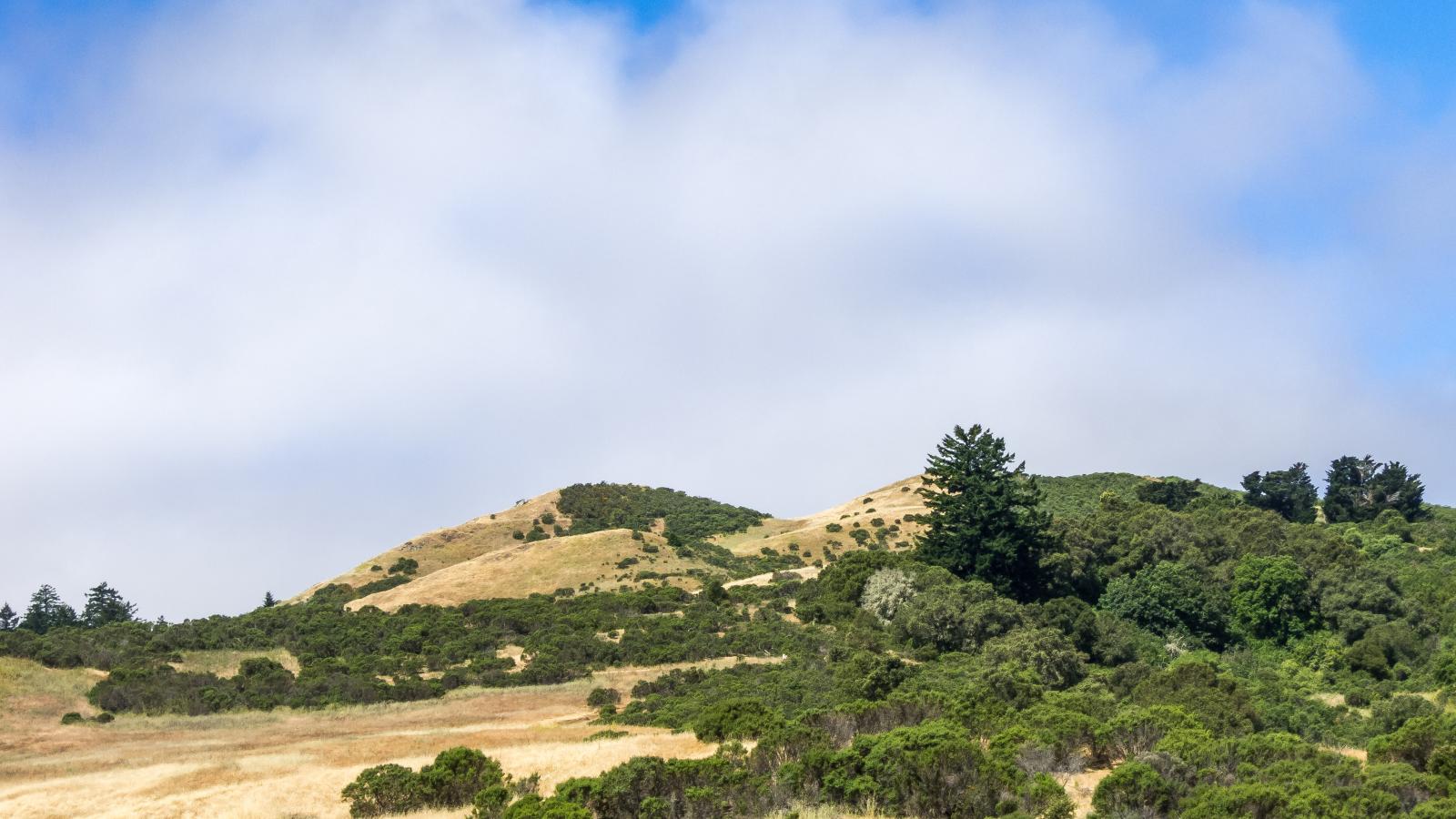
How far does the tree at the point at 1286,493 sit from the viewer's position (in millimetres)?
82812

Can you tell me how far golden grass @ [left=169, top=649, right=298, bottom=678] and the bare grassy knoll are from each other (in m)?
4.46

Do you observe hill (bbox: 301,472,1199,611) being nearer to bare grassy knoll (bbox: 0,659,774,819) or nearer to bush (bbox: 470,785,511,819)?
bare grassy knoll (bbox: 0,659,774,819)

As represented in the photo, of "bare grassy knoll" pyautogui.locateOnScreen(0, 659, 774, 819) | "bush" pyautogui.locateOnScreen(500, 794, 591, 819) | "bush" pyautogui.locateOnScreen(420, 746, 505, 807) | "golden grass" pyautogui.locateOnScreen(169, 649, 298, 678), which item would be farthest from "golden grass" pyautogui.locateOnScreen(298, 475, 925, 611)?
"bush" pyautogui.locateOnScreen(500, 794, 591, 819)

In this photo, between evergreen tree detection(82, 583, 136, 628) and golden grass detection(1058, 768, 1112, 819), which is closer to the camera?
golden grass detection(1058, 768, 1112, 819)

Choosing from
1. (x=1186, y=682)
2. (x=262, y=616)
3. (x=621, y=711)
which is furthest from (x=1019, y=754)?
(x=262, y=616)

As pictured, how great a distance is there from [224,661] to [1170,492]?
234 feet

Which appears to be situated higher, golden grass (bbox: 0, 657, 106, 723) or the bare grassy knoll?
golden grass (bbox: 0, 657, 106, 723)

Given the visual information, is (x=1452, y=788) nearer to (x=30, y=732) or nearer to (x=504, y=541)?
(x=30, y=732)

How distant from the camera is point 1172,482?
88625mm

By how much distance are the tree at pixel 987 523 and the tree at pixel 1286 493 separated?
36.1 m

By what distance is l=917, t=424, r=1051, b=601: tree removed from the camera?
54.1 metres

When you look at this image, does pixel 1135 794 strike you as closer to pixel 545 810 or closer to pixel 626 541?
pixel 545 810

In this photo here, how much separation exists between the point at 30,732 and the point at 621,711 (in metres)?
20.8

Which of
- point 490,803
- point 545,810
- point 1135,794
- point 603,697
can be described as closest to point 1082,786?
point 1135,794
